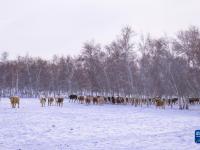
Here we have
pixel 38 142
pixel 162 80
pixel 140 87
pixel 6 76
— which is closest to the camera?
pixel 38 142

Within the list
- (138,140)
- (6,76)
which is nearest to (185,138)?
(138,140)

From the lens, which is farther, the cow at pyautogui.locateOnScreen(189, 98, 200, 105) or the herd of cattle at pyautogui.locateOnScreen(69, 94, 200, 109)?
the cow at pyautogui.locateOnScreen(189, 98, 200, 105)

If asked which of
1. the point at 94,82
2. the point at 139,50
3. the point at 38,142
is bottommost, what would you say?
the point at 38,142

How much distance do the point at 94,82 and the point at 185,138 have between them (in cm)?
5711

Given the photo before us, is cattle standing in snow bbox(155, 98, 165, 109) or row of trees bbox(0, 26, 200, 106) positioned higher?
row of trees bbox(0, 26, 200, 106)

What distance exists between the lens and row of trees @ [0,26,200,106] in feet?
167

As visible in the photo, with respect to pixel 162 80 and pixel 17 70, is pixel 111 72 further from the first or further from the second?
pixel 17 70

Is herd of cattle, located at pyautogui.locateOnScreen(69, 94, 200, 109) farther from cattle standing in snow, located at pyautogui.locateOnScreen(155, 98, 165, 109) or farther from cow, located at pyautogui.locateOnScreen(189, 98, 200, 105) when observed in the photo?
cattle standing in snow, located at pyautogui.locateOnScreen(155, 98, 165, 109)

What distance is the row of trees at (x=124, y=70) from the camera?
50.9 m

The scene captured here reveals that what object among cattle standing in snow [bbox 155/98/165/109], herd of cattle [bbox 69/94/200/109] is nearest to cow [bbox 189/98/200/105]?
herd of cattle [bbox 69/94/200/109]

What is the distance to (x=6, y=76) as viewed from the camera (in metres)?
93.9

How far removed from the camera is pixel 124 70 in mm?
68438

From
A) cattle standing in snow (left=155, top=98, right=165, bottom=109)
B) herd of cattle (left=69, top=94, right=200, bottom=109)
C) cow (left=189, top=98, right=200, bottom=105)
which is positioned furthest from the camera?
cow (left=189, top=98, right=200, bottom=105)

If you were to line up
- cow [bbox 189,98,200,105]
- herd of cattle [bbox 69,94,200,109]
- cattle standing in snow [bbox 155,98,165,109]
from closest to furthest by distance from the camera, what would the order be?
1. cattle standing in snow [bbox 155,98,165,109]
2. herd of cattle [bbox 69,94,200,109]
3. cow [bbox 189,98,200,105]
